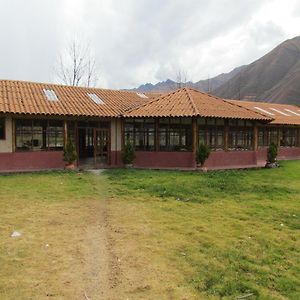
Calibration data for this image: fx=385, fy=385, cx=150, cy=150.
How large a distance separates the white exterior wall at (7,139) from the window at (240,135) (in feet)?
37.9

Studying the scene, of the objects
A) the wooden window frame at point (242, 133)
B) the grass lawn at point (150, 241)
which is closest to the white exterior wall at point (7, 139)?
the grass lawn at point (150, 241)

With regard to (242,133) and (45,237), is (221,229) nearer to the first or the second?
(45,237)

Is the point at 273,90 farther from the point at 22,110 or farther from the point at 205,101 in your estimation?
the point at 22,110

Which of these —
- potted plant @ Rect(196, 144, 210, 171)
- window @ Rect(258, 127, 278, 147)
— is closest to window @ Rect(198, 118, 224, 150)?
potted plant @ Rect(196, 144, 210, 171)

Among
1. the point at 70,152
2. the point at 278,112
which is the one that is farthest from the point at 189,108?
the point at 278,112

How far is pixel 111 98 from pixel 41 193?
37.3 ft

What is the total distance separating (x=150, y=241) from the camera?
7766mm

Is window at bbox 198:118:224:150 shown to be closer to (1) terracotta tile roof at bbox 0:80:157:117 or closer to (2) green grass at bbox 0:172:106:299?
(1) terracotta tile roof at bbox 0:80:157:117

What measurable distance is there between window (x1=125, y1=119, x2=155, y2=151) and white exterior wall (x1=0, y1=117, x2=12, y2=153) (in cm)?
605

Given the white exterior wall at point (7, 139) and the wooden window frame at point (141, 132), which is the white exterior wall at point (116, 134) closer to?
the wooden window frame at point (141, 132)

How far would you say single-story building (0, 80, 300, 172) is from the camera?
18266 mm

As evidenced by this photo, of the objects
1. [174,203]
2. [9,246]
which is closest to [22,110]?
[174,203]

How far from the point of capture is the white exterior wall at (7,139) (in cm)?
1777

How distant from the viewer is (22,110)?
57.9ft
